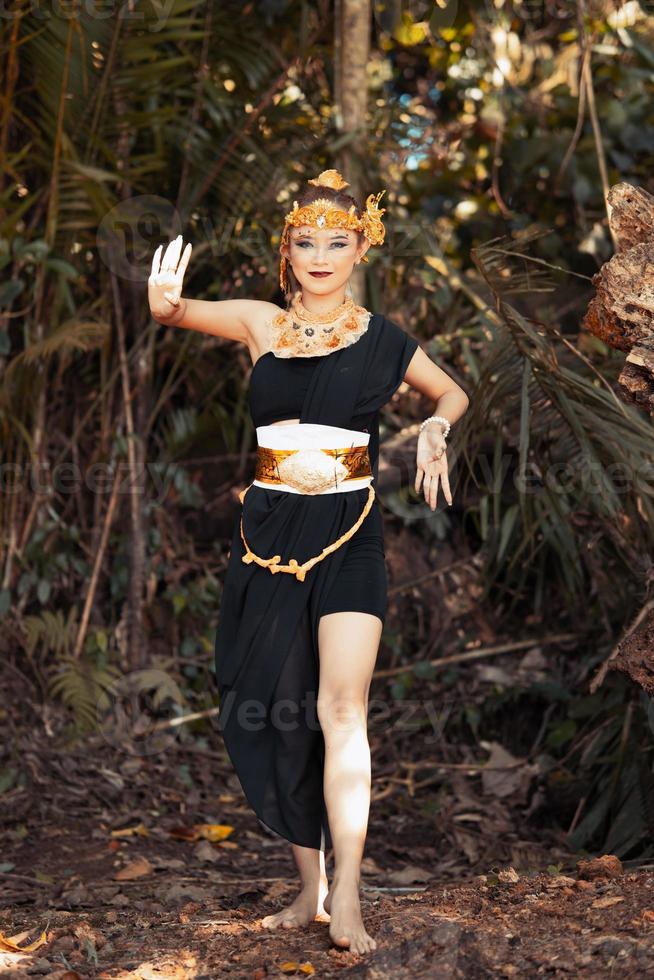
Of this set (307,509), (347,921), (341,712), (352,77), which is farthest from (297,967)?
(352,77)

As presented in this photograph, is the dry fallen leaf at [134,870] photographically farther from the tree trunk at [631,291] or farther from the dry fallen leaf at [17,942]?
the tree trunk at [631,291]

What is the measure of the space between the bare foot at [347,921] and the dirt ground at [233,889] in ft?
0.10

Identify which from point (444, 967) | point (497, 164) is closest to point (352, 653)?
point (444, 967)

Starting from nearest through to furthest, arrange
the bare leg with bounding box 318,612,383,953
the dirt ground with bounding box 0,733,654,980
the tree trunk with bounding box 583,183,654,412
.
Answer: the dirt ground with bounding box 0,733,654,980 < the bare leg with bounding box 318,612,383,953 < the tree trunk with bounding box 583,183,654,412

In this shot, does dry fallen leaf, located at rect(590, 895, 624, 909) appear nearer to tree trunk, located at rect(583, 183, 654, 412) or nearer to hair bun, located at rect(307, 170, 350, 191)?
tree trunk, located at rect(583, 183, 654, 412)

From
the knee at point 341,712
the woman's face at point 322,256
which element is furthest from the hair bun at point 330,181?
the knee at point 341,712

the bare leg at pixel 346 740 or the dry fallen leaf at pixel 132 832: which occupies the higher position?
the bare leg at pixel 346 740

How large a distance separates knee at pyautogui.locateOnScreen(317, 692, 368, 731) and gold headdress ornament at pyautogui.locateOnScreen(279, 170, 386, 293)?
1.13 metres

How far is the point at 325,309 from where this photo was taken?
2.95m

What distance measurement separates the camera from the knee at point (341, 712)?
268 centimetres

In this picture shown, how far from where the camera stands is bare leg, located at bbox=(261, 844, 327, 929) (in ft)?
9.27

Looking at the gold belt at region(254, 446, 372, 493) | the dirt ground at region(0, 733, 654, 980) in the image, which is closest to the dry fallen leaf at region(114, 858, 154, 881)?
the dirt ground at region(0, 733, 654, 980)

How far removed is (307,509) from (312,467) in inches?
4.1

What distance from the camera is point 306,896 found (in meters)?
2.86
